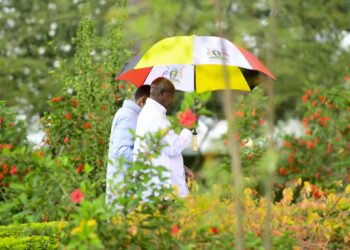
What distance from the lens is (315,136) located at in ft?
44.7

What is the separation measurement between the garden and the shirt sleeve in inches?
5.4

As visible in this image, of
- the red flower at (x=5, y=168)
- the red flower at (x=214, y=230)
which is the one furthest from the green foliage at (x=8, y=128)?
the red flower at (x=214, y=230)

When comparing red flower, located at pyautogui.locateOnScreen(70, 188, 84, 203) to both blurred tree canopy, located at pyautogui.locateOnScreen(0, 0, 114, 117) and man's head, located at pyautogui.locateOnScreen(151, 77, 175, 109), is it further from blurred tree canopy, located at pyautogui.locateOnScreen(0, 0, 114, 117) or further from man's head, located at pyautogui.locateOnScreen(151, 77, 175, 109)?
blurred tree canopy, located at pyautogui.locateOnScreen(0, 0, 114, 117)

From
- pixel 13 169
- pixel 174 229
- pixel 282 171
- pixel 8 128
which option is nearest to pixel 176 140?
pixel 174 229

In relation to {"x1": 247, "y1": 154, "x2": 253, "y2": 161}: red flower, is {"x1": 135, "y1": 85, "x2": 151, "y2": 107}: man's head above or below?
above

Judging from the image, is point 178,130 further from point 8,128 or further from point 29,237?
point 8,128

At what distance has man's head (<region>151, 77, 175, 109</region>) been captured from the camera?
6078 mm

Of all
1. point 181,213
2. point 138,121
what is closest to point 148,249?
point 181,213

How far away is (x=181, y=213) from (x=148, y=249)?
32cm

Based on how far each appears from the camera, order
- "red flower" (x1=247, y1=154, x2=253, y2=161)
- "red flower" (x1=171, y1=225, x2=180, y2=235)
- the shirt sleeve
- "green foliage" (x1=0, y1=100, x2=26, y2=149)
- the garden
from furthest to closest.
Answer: "red flower" (x1=247, y1=154, x2=253, y2=161) → "green foliage" (x1=0, y1=100, x2=26, y2=149) → the shirt sleeve → "red flower" (x1=171, y1=225, x2=180, y2=235) → the garden

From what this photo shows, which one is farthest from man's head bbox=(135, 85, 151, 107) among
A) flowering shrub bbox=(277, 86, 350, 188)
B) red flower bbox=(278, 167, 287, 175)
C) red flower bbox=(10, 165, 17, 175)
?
red flower bbox=(278, 167, 287, 175)

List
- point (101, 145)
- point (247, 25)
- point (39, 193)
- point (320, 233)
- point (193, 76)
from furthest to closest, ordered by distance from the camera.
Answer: point (101, 145), point (193, 76), point (320, 233), point (39, 193), point (247, 25)

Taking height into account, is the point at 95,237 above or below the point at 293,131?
below

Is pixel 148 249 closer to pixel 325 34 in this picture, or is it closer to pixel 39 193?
pixel 39 193
